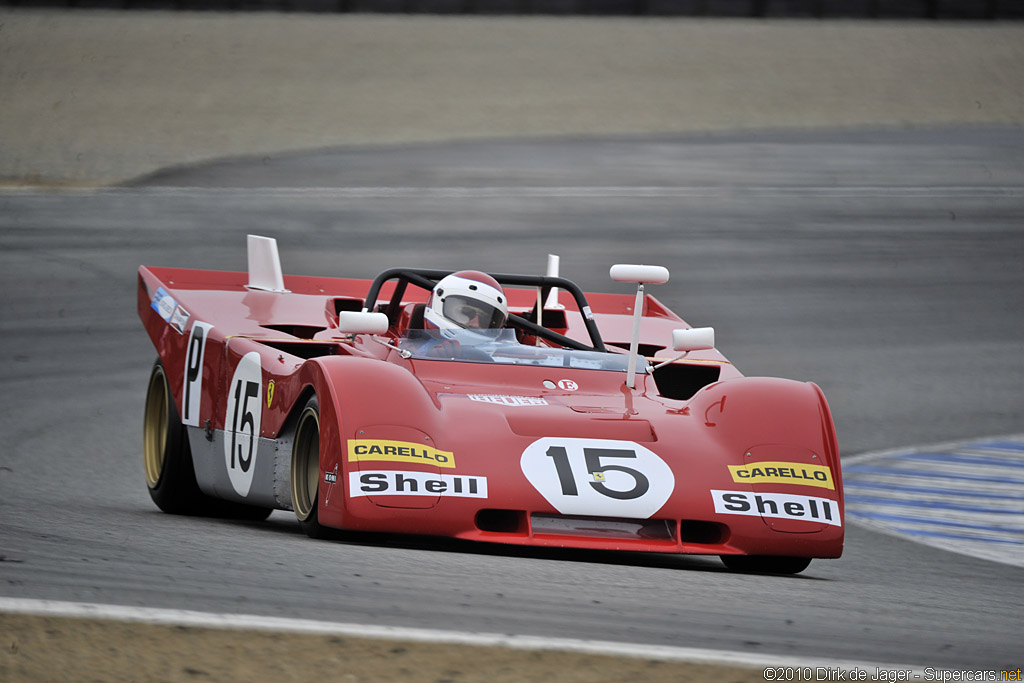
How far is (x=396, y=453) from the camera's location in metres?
5.77

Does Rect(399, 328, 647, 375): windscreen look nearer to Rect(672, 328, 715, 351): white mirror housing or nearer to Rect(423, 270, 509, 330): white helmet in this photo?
Rect(423, 270, 509, 330): white helmet

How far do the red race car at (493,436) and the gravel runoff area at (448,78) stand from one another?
15789 millimetres

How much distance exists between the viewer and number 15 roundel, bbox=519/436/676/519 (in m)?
5.78

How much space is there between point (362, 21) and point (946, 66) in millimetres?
11337

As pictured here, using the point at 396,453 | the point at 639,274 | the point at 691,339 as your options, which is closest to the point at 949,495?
the point at 691,339

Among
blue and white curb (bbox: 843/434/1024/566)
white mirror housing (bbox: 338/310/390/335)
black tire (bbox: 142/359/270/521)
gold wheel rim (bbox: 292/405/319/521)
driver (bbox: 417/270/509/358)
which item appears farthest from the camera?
blue and white curb (bbox: 843/434/1024/566)

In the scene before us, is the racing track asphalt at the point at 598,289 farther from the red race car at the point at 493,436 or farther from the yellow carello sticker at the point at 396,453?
the yellow carello sticker at the point at 396,453

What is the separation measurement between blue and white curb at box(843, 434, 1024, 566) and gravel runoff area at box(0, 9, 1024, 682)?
13112 millimetres

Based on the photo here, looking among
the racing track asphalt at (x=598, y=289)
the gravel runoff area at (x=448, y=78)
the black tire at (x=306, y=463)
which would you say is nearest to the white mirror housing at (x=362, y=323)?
the black tire at (x=306, y=463)

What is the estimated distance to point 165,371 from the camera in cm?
846

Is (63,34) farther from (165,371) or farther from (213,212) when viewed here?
(165,371)

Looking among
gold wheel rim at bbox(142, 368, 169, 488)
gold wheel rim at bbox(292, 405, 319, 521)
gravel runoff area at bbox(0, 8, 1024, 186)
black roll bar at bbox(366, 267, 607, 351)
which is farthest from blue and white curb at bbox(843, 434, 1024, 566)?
gravel runoff area at bbox(0, 8, 1024, 186)

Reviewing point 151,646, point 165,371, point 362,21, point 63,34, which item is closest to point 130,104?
point 63,34

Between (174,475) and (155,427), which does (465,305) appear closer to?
(174,475)
